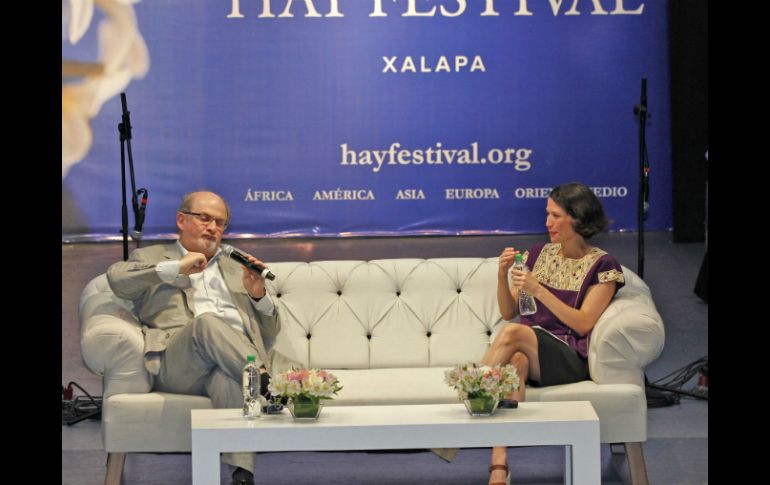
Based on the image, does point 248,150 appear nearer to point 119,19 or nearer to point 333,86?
point 333,86

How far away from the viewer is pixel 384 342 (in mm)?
5051

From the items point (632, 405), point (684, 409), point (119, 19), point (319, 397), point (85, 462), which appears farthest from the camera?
point (119, 19)

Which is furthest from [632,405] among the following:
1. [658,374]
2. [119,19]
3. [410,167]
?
[119,19]

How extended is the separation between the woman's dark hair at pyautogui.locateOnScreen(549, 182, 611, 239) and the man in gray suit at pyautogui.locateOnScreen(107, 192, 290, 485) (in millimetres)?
1253

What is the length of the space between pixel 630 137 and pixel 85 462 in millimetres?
3909

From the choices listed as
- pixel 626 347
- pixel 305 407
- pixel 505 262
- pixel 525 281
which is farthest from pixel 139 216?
pixel 626 347

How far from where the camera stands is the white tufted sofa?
4406 millimetres

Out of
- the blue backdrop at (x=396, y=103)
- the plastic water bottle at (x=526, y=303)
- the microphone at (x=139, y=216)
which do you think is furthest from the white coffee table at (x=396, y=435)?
the blue backdrop at (x=396, y=103)

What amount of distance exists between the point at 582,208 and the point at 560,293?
353 mm

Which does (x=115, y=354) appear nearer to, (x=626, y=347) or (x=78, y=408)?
(x=78, y=408)

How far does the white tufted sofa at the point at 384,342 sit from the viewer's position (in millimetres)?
4406

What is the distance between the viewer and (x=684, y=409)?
18.7ft

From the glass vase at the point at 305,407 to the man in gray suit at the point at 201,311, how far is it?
1.63 ft

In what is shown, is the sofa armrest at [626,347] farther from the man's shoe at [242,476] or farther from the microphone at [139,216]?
the microphone at [139,216]
